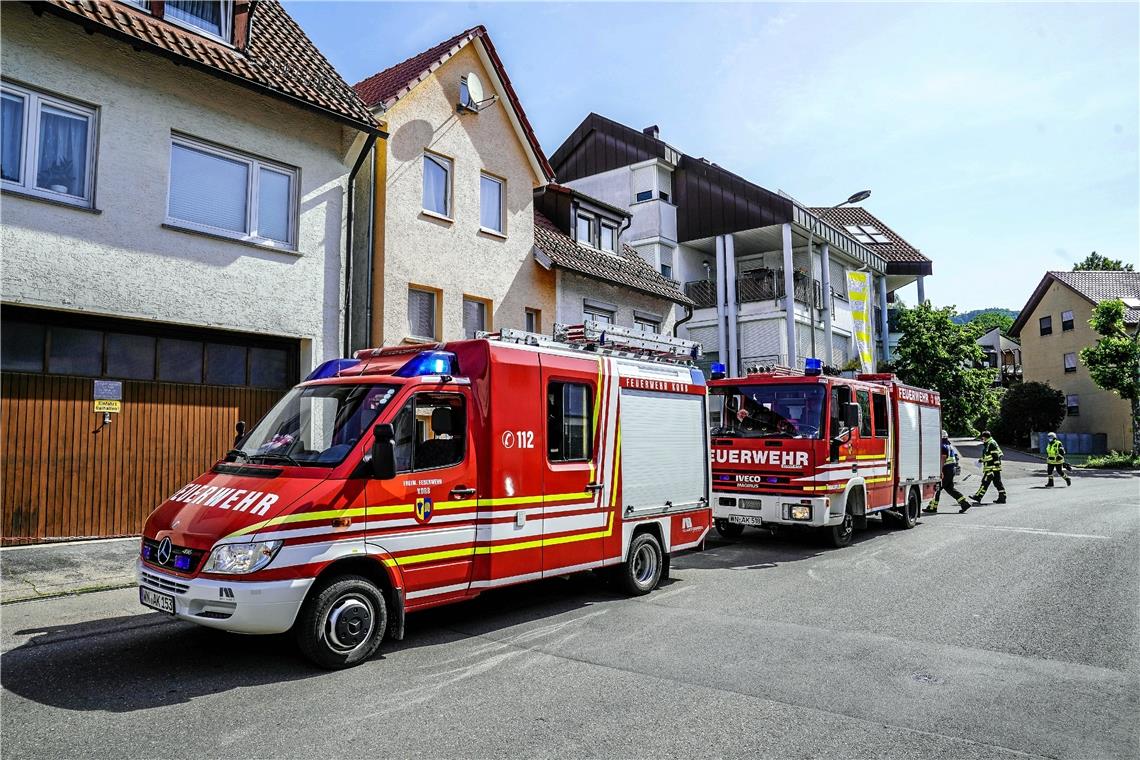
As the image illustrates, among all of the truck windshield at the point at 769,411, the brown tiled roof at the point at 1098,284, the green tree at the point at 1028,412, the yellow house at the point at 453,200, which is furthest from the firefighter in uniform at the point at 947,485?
the brown tiled roof at the point at 1098,284

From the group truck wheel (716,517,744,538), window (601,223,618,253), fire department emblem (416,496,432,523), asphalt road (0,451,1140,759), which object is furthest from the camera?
window (601,223,618,253)

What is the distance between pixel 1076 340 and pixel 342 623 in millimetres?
52362

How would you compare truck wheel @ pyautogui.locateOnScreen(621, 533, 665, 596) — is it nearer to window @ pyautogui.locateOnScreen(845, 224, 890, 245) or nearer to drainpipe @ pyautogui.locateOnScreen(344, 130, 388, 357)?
drainpipe @ pyautogui.locateOnScreen(344, 130, 388, 357)

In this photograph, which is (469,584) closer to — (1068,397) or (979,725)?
(979,725)

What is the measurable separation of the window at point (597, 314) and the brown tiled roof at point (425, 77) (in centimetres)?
338

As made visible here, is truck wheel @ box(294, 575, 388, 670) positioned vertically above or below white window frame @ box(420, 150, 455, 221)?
below

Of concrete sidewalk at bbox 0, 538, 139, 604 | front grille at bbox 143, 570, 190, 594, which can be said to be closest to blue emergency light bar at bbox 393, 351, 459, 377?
front grille at bbox 143, 570, 190, 594

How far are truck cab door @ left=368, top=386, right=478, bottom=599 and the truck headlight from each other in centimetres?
83

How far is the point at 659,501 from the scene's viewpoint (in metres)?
8.48

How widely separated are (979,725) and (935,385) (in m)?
28.7

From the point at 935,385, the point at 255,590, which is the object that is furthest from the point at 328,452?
the point at 935,385

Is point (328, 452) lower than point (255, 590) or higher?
higher

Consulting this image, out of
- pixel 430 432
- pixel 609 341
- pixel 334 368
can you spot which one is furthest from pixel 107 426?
pixel 609 341

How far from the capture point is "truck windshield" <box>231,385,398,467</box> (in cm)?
579
